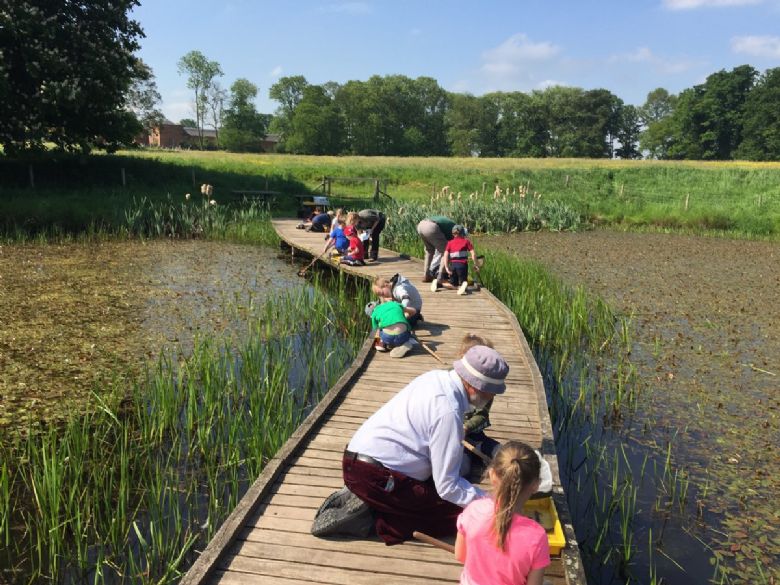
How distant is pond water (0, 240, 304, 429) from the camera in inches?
265

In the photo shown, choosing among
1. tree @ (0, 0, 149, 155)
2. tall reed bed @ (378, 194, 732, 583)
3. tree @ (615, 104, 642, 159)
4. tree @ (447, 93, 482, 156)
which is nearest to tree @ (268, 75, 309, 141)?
tree @ (447, 93, 482, 156)

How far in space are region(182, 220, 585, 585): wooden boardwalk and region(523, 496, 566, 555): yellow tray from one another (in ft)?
0.26

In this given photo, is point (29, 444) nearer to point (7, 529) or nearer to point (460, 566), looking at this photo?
point (7, 529)

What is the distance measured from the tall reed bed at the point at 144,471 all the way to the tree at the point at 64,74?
52.2 feet

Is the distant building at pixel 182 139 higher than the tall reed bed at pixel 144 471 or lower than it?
higher

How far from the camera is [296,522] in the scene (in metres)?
3.72

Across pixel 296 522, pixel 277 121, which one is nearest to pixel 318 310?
pixel 296 522

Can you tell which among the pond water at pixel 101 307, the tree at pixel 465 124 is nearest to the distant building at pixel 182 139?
the tree at pixel 465 124

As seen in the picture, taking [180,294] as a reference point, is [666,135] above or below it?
above

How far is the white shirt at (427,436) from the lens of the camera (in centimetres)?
326

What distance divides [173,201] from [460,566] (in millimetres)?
20925

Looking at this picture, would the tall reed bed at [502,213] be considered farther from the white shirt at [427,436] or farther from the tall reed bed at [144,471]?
the white shirt at [427,436]

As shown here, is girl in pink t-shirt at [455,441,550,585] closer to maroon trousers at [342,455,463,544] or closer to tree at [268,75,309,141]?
maroon trousers at [342,455,463,544]

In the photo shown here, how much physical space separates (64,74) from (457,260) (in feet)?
54.1
